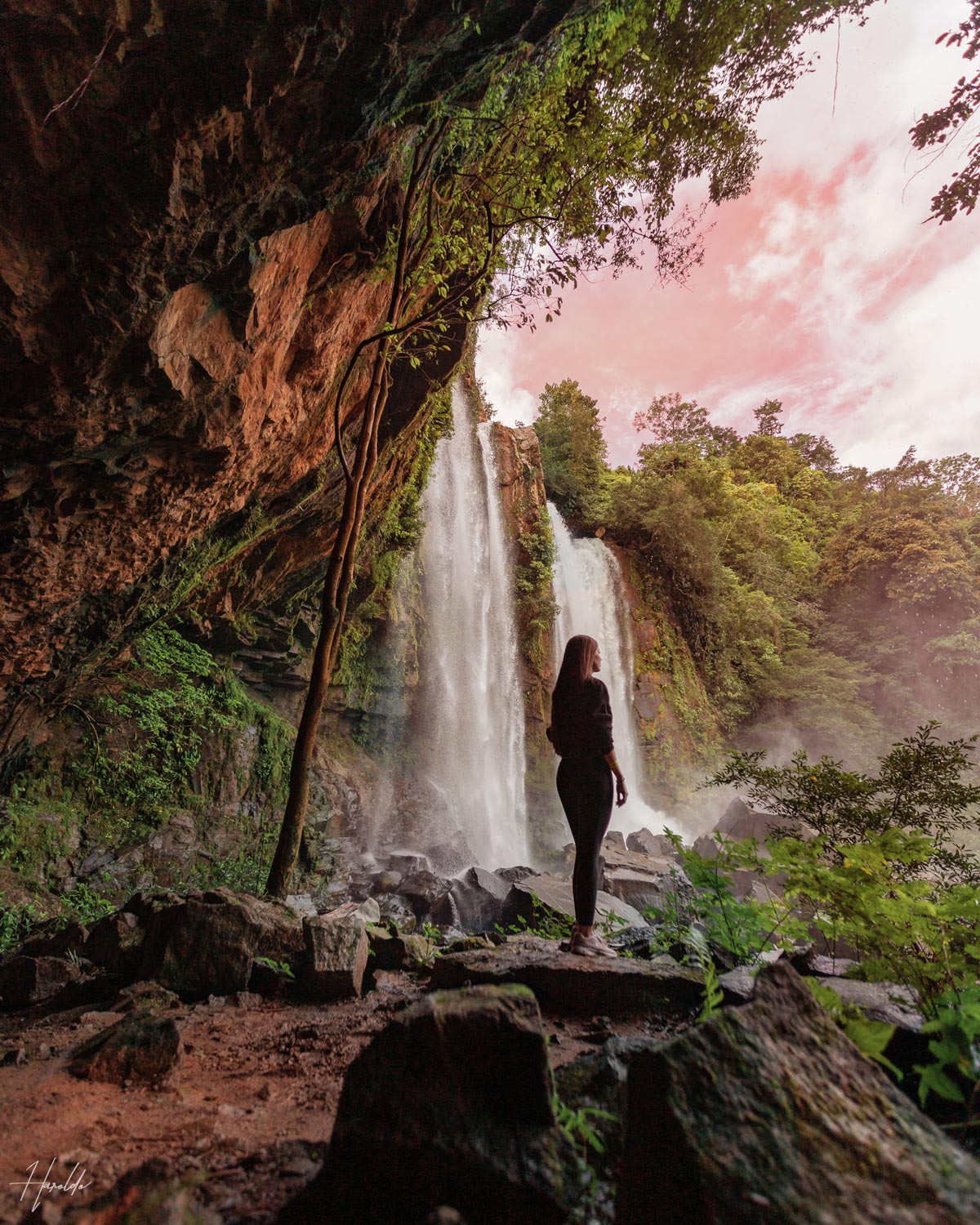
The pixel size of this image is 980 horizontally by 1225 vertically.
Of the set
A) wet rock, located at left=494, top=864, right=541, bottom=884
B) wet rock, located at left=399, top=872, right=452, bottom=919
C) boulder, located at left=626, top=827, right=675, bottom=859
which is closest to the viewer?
wet rock, located at left=399, top=872, right=452, bottom=919

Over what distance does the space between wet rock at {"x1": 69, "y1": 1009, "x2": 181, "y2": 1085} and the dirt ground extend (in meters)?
0.04

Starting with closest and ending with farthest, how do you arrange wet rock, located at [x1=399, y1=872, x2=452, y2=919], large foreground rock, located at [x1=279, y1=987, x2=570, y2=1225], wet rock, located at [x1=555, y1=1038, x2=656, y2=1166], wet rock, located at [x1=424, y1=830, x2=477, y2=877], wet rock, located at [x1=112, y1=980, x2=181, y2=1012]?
large foreground rock, located at [x1=279, y1=987, x2=570, y2=1225]
wet rock, located at [x1=555, y1=1038, x2=656, y2=1166]
wet rock, located at [x1=112, y1=980, x2=181, y2=1012]
wet rock, located at [x1=399, y1=872, x2=452, y2=919]
wet rock, located at [x1=424, y1=830, x2=477, y2=877]

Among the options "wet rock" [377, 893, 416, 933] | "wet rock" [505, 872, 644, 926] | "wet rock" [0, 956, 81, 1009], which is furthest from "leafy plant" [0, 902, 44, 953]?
"wet rock" [505, 872, 644, 926]

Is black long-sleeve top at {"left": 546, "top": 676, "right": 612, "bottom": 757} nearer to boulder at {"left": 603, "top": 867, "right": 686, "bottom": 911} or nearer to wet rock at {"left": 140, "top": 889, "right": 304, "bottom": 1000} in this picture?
wet rock at {"left": 140, "top": 889, "right": 304, "bottom": 1000}

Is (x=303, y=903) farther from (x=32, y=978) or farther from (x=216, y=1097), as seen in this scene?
(x=216, y=1097)

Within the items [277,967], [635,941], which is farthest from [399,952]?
[635,941]

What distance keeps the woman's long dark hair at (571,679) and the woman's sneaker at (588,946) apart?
3.60 ft

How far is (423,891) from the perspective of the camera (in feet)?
22.9

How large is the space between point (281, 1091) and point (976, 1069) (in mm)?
1932

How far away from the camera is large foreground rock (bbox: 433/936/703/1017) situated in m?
2.27

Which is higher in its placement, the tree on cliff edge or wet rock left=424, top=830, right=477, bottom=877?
the tree on cliff edge

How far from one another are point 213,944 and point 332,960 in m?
0.66

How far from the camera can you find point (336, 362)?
501cm

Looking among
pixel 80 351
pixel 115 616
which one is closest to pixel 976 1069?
pixel 80 351
